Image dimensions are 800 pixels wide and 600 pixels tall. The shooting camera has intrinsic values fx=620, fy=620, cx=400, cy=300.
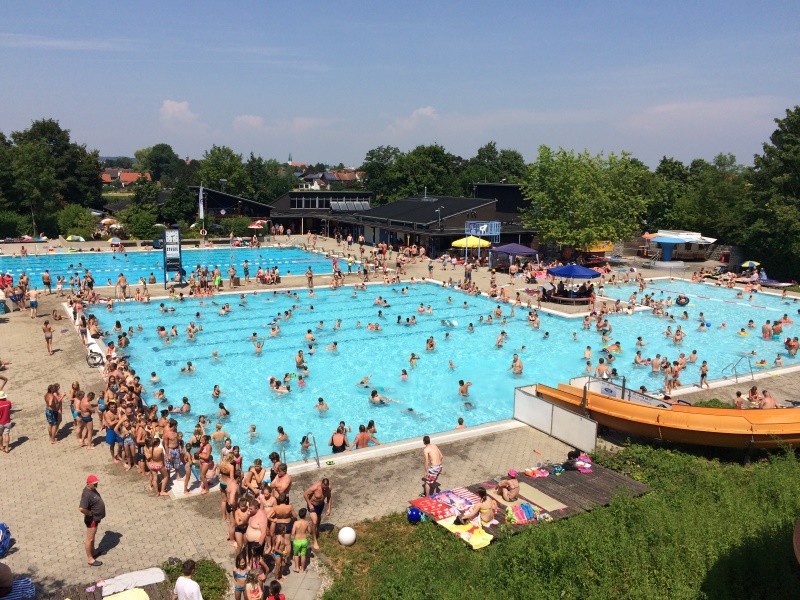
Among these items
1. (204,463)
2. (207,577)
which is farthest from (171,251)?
(207,577)

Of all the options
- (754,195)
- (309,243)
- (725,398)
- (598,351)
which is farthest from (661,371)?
(309,243)

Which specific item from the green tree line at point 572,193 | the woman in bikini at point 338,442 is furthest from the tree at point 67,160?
the woman in bikini at point 338,442

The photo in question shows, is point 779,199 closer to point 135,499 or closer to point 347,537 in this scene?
point 347,537

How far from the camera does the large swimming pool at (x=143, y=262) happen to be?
3684 cm

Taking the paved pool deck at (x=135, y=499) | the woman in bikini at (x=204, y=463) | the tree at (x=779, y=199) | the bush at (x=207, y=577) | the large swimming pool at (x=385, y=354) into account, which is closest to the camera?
the bush at (x=207, y=577)

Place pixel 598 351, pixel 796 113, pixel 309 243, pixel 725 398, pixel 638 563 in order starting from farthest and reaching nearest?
pixel 309 243 < pixel 796 113 < pixel 598 351 < pixel 725 398 < pixel 638 563

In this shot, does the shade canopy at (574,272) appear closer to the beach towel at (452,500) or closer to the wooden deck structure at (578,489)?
the wooden deck structure at (578,489)

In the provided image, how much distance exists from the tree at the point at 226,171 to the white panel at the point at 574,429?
56.2 meters

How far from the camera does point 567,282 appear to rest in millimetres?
34000

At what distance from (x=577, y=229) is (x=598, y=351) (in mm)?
16621

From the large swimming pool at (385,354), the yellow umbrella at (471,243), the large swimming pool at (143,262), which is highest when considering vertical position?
the yellow umbrella at (471,243)

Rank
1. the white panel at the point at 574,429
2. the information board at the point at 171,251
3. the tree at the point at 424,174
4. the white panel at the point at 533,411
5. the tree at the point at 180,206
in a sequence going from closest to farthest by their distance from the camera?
the white panel at the point at 574,429, the white panel at the point at 533,411, the information board at the point at 171,251, the tree at the point at 180,206, the tree at the point at 424,174

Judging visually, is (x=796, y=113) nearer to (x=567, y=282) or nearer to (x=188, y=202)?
(x=567, y=282)

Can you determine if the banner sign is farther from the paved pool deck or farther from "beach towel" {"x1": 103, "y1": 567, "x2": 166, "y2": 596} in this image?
"beach towel" {"x1": 103, "y1": 567, "x2": 166, "y2": 596}
